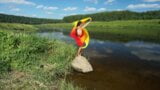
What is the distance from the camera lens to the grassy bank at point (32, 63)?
8.61m

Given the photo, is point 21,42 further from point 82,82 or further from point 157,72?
point 157,72

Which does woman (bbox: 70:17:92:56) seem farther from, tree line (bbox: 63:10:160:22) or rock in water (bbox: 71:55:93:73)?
tree line (bbox: 63:10:160:22)

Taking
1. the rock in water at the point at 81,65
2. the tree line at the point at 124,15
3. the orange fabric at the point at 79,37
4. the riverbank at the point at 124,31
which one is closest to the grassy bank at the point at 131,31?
the riverbank at the point at 124,31

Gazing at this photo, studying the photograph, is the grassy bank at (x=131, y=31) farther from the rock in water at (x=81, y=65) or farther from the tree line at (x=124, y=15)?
the tree line at (x=124, y=15)

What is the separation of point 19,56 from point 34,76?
2.36 metres

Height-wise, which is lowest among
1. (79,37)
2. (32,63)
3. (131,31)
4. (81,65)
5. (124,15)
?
(131,31)

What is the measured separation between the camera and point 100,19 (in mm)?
134875

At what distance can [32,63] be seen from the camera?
10984 mm

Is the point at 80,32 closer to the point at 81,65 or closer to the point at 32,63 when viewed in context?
the point at 81,65

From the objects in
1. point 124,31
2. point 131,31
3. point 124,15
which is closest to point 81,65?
point 124,31

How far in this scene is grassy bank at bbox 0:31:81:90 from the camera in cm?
861

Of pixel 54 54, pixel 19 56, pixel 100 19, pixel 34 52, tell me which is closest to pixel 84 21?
pixel 54 54

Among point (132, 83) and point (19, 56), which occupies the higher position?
point (19, 56)

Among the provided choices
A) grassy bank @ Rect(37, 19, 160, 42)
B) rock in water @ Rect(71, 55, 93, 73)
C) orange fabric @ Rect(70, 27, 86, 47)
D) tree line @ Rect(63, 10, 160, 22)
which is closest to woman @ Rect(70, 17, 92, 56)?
orange fabric @ Rect(70, 27, 86, 47)
